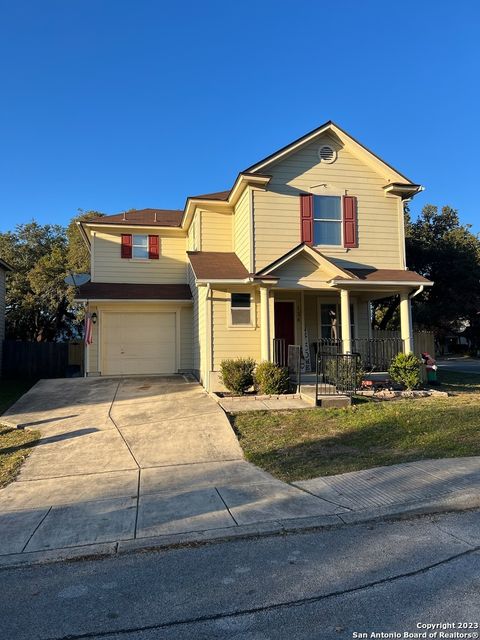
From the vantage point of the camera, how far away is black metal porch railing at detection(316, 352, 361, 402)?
461 inches

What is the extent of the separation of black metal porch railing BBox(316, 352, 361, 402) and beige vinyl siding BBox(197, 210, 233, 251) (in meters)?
5.63

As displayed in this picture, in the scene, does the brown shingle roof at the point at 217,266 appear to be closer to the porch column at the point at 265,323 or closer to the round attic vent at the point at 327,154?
the porch column at the point at 265,323

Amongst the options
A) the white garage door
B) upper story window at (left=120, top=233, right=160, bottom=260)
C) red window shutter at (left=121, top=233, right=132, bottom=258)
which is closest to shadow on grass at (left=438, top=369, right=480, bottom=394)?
the white garage door

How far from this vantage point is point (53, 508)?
5.61m

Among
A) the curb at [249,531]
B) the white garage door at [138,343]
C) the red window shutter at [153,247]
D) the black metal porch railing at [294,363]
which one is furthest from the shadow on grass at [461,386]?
the red window shutter at [153,247]

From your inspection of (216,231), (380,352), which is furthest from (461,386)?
(216,231)

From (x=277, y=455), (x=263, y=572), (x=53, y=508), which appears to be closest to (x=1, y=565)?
(x=53, y=508)

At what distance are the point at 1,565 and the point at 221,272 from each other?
10133 millimetres

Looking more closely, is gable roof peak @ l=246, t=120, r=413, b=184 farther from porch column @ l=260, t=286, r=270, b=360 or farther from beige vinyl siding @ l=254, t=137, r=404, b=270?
porch column @ l=260, t=286, r=270, b=360

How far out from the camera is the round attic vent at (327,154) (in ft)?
48.1

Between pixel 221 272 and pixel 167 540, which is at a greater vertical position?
pixel 221 272

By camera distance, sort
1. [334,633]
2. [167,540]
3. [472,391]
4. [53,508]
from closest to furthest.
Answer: [334,633]
[167,540]
[53,508]
[472,391]

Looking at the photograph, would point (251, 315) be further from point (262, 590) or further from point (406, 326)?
A: point (262, 590)

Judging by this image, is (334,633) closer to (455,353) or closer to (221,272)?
(221,272)
